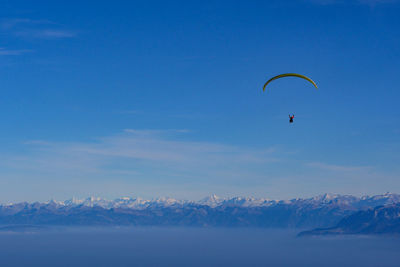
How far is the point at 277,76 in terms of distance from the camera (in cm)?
9494

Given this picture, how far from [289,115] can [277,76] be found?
9821 mm

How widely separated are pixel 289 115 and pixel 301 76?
9.68 meters

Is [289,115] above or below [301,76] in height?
below

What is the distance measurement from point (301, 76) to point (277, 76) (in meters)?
5.93

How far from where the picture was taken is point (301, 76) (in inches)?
3610

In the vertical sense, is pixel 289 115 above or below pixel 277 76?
below

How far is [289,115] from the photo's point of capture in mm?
94812
